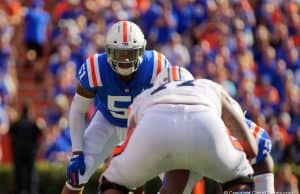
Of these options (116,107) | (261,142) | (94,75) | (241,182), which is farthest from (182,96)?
(116,107)

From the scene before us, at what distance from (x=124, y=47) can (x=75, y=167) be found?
1054mm

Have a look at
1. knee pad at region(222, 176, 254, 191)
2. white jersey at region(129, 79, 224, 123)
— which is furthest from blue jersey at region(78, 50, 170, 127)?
knee pad at region(222, 176, 254, 191)

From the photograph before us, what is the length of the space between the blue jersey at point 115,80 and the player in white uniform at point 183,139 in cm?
126

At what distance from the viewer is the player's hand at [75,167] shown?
7.72 m

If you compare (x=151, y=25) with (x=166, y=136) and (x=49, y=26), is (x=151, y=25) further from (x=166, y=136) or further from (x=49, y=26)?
(x=166, y=136)

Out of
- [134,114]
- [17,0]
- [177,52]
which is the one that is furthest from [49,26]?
[134,114]

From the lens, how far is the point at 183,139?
19.9ft

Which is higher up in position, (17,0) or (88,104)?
(17,0)

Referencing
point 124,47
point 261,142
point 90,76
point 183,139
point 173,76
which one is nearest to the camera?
point 183,139

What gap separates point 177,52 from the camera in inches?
600

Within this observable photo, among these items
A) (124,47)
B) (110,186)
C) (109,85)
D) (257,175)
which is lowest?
(257,175)

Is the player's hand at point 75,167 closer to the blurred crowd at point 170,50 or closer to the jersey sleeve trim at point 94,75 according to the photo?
the jersey sleeve trim at point 94,75

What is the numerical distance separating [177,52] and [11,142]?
3.24 m

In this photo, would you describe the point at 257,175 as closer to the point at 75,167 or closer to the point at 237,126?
the point at 237,126
